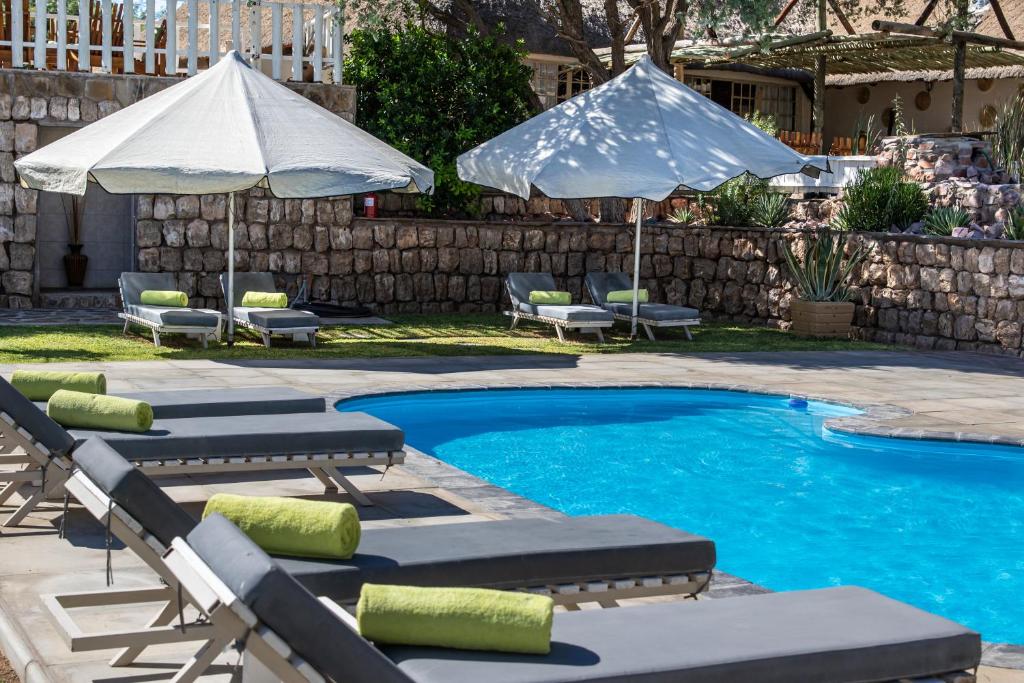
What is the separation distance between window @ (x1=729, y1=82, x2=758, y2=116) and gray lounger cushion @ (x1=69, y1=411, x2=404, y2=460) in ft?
73.3

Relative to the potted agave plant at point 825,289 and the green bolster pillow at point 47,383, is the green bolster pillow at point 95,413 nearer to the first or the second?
the green bolster pillow at point 47,383

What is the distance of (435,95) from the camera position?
63.3 ft

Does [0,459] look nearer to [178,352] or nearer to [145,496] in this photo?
[145,496]

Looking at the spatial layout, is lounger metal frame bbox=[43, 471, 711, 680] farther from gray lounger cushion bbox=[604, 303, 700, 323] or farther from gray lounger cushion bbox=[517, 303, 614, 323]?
gray lounger cushion bbox=[604, 303, 700, 323]

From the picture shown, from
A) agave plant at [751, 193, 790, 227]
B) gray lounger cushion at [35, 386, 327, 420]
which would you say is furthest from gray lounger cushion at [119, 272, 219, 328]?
agave plant at [751, 193, 790, 227]

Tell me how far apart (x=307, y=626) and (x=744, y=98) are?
26.3m

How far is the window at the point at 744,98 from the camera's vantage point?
28141 mm

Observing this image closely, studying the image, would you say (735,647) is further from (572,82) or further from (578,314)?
(572,82)

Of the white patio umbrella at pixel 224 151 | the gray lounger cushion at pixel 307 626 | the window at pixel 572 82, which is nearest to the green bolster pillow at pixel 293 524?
the gray lounger cushion at pixel 307 626

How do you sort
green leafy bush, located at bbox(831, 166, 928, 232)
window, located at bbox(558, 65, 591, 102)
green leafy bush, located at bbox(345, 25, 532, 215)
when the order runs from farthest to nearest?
window, located at bbox(558, 65, 591, 102), green leafy bush, located at bbox(345, 25, 532, 215), green leafy bush, located at bbox(831, 166, 928, 232)

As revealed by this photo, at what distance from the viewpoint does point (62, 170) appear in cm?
1198

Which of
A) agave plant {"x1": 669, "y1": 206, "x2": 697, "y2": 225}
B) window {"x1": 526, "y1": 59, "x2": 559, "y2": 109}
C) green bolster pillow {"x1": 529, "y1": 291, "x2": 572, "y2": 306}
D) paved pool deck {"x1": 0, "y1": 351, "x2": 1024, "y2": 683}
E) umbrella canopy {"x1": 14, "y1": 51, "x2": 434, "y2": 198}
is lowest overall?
paved pool deck {"x1": 0, "y1": 351, "x2": 1024, "y2": 683}

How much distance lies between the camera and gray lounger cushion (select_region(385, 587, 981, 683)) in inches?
141

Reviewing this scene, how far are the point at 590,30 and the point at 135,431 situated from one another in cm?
1910
